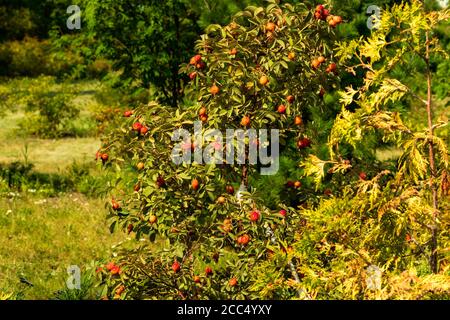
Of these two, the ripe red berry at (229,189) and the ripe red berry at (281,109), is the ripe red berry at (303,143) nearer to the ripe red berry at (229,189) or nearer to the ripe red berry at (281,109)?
the ripe red berry at (281,109)

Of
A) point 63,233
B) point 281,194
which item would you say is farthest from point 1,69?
point 281,194

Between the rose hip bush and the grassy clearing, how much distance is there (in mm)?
2439

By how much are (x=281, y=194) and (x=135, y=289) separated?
3.08 m

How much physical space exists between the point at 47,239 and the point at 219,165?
15.2ft

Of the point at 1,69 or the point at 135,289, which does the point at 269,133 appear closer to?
the point at 135,289

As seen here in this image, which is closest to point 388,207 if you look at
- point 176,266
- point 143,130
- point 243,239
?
Answer: point 243,239

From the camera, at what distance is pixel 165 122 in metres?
5.50

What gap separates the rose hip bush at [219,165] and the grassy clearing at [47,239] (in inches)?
96.0

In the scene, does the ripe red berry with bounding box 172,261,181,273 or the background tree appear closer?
the background tree

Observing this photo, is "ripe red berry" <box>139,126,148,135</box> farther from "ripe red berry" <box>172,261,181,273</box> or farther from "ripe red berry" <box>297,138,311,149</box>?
"ripe red berry" <box>297,138,311,149</box>

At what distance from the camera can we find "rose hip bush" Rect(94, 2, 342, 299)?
537 cm

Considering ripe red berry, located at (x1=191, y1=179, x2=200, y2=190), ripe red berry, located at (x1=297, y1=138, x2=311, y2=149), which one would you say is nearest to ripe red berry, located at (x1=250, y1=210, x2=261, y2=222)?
ripe red berry, located at (x1=191, y1=179, x2=200, y2=190)

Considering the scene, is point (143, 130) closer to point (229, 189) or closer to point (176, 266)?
point (229, 189)

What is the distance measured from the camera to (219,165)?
219 inches
